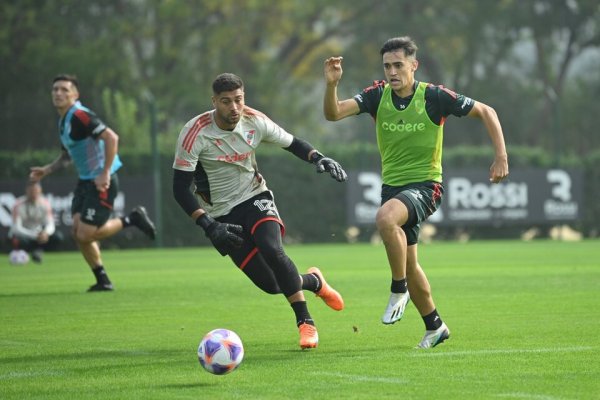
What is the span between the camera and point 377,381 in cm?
727

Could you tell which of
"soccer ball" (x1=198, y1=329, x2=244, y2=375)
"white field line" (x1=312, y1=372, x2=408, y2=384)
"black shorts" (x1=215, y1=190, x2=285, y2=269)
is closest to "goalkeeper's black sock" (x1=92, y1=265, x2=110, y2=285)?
"black shorts" (x1=215, y1=190, x2=285, y2=269)

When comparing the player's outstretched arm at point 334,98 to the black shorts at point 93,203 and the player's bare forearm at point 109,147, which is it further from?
the black shorts at point 93,203

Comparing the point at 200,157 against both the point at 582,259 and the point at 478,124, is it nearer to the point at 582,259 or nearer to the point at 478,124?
the point at 582,259

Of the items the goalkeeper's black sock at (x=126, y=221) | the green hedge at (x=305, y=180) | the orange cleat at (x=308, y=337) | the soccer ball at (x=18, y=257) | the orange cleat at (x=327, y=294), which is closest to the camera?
the orange cleat at (x=308, y=337)

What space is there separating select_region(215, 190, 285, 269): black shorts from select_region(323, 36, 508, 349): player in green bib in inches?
34.8

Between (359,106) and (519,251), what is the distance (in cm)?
1594

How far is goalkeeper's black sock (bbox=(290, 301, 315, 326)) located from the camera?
30.5 ft

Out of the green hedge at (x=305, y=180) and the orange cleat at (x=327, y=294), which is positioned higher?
the orange cleat at (x=327, y=294)

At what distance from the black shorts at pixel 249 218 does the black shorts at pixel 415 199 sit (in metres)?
0.92

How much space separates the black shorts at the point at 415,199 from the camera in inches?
360

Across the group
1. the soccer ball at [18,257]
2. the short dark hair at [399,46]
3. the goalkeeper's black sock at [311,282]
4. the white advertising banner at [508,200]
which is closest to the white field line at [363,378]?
the goalkeeper's black sock at [311,282]

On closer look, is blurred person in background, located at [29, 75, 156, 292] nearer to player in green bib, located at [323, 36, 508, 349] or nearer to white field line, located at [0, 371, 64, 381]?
player in green bib, located at [323, 36, 508, 349]

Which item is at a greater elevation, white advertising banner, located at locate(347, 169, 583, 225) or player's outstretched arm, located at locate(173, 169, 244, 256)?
player's outstretched arm, located at locate(173, 169, 244, 256)

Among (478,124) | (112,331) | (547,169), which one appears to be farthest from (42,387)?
(478,124)
